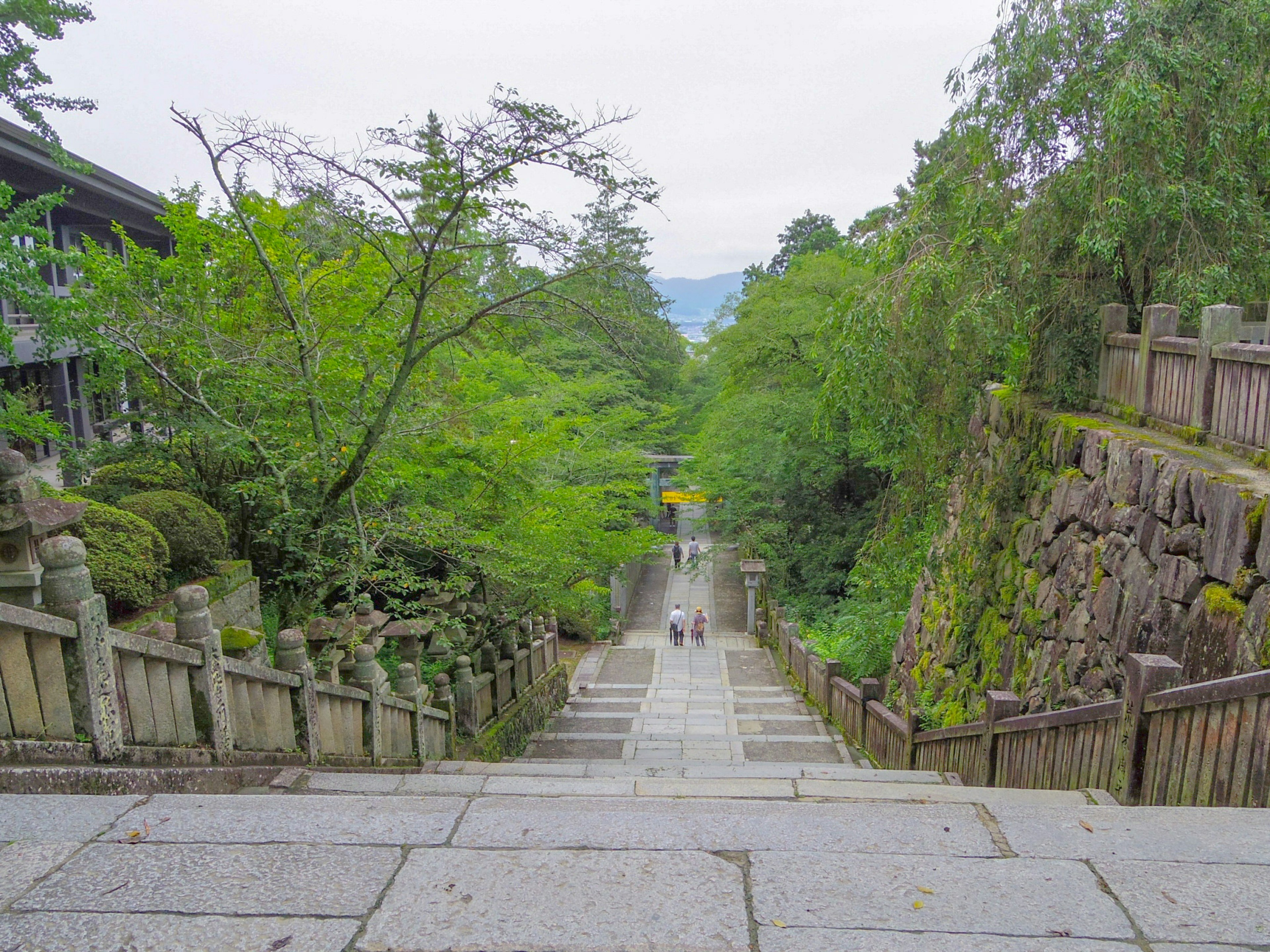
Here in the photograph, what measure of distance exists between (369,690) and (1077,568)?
18.9 feet

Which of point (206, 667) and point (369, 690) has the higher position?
point (206, 667)

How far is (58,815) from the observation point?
311 centimetres

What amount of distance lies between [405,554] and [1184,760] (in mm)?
9551

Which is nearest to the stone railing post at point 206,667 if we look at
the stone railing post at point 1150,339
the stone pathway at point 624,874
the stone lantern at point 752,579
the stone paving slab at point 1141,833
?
the stone pathway at point 624,874

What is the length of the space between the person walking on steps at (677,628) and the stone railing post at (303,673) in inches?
624

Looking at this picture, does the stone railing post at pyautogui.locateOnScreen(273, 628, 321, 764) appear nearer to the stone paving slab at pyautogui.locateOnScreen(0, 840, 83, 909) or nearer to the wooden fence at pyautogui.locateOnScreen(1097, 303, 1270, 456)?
the stone paving slab at pyautogui.locateOnScreen(0, 840, 83, 909)

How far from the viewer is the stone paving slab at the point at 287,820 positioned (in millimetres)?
2994

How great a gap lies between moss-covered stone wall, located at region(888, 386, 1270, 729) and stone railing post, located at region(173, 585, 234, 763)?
5.39 metres

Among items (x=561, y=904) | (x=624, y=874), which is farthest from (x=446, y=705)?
(x=561, y=904)

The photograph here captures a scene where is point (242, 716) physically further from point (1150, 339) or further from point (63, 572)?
point (1150, 339)

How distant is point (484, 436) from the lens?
13.1 m

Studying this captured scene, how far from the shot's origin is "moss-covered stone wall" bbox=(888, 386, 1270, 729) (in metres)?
4.54

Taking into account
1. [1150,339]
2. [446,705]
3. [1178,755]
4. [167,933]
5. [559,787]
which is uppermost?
[1150,339]

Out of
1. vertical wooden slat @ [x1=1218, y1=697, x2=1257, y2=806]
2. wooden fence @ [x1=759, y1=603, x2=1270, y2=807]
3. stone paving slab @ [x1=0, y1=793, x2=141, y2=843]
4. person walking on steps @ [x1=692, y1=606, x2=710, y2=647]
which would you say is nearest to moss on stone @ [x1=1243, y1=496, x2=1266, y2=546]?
wooden fence @ [x1=759, y1=603, x2=1270, y2=807]
